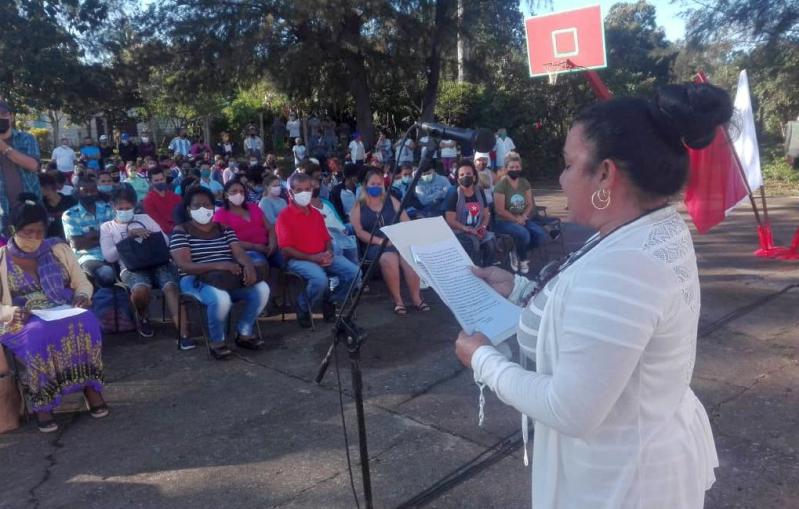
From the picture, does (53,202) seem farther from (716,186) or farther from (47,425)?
(716,186)

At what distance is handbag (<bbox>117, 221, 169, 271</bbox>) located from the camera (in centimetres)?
619

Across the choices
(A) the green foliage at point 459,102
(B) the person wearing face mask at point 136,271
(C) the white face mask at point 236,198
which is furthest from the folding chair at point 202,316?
(A) the green foliage at point 459,102

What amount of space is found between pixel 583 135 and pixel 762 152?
82.3 feet

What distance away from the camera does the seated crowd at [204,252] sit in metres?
4.52

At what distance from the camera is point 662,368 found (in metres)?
1.47

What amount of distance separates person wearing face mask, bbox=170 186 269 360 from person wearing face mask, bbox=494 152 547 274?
11.3 feet

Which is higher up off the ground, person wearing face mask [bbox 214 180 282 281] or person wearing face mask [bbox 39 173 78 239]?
person wearing face mask [bbox 39 173 78 239]

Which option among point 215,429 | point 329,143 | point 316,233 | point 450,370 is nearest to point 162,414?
point 215,429

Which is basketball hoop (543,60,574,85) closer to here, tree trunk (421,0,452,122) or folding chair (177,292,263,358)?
tree trunk (421,0,452,122)

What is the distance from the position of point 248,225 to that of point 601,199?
566cm

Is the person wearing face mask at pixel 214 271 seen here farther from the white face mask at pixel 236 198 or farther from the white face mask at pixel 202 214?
the white face mask at pixel 236 198

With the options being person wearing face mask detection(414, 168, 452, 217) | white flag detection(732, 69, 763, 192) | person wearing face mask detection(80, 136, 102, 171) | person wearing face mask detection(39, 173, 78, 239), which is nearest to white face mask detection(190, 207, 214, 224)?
person wearing face mask detection(39, 173, 78, 239)

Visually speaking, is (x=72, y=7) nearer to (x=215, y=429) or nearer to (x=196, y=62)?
(x=196, y=62)

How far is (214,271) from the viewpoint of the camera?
5.77 m
